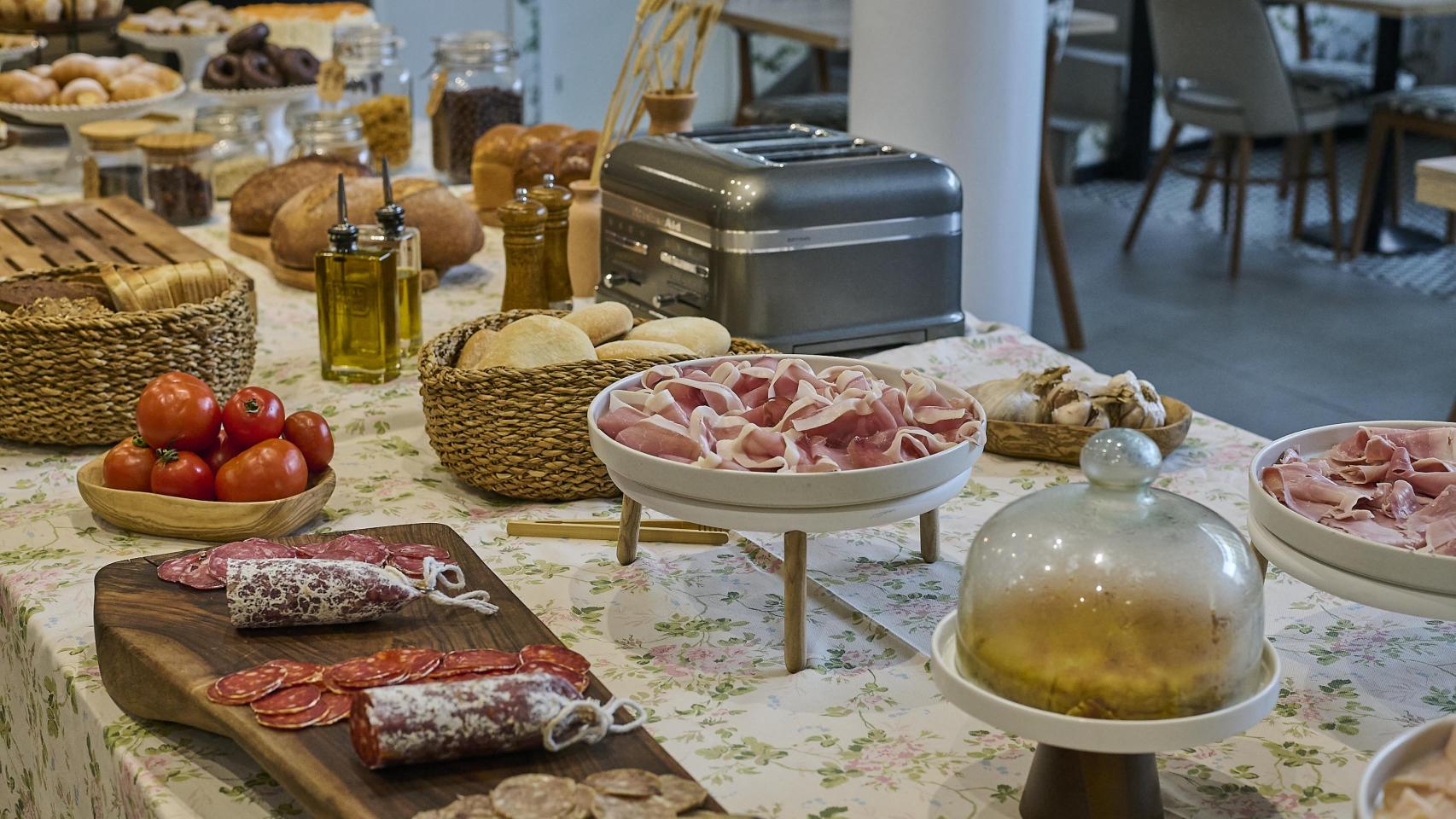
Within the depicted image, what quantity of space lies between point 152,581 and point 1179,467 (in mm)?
841

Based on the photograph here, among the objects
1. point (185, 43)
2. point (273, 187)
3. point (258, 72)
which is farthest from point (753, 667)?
point (185, 43)

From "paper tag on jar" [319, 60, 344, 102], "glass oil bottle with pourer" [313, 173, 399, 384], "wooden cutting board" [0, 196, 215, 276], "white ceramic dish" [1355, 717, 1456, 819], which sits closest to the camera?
"white ceramic dish" [1355, 717, 1456, 819]

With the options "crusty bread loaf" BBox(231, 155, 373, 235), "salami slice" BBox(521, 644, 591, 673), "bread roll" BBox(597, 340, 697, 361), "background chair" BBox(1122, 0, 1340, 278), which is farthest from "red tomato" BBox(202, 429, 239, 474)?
"background chair" BBox(1122, 0, 1340, 278)

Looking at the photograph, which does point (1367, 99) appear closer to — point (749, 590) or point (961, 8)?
point (961, 8)

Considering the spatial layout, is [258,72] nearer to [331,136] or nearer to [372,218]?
[331,136]

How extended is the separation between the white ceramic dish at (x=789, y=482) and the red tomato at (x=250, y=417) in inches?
14.0

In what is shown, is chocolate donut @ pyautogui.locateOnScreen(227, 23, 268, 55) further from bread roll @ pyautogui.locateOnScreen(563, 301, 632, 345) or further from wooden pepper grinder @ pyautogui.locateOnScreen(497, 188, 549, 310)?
bread roll @ pyautogui.locateOnScreen(563, 301, 632, 345)

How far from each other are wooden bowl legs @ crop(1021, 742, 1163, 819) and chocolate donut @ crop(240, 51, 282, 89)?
6.79 ft

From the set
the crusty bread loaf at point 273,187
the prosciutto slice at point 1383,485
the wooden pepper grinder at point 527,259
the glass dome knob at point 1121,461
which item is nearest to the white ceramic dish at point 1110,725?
the glass dome knob at point 1121,461

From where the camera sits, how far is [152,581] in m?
0.94

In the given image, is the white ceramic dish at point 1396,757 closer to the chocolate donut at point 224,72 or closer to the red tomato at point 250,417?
the red tomato at point 250,417

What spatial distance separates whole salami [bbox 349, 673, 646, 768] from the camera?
0.71 meters

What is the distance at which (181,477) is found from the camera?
3.60 feet

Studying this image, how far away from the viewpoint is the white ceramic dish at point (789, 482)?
85 centimetres
